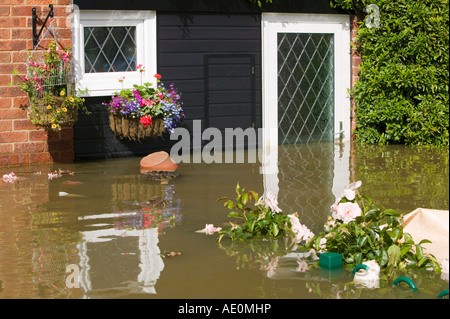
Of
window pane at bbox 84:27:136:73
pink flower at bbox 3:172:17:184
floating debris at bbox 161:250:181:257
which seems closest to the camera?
floating debris at bbox 161:250:181:257

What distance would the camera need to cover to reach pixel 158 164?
9.69 meters

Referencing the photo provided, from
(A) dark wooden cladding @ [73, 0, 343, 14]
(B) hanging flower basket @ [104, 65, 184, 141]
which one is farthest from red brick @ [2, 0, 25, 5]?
(B) hanging flower basket @ [104, 65, 184, 141]

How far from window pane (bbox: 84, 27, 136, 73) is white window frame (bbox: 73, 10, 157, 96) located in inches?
2.7

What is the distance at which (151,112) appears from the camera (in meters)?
10.2

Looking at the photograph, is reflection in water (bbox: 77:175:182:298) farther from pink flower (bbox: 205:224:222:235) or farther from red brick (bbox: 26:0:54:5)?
red brick (bbox: 26:0:54:5)

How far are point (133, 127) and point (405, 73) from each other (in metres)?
3.96

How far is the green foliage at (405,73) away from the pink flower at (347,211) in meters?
6.32

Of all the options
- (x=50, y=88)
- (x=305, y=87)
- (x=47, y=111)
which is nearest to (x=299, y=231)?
(x=47, y=111)

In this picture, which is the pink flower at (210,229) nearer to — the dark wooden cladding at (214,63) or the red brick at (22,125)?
the red brick at (22,125)

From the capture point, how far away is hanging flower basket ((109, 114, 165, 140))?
404 inches

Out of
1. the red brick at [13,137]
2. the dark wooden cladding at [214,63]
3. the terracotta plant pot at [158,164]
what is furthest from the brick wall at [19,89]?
the dark wooden cladding at [214,63]

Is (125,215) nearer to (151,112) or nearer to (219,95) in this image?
(151,112)

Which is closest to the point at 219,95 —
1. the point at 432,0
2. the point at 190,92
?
the point at 190,92
